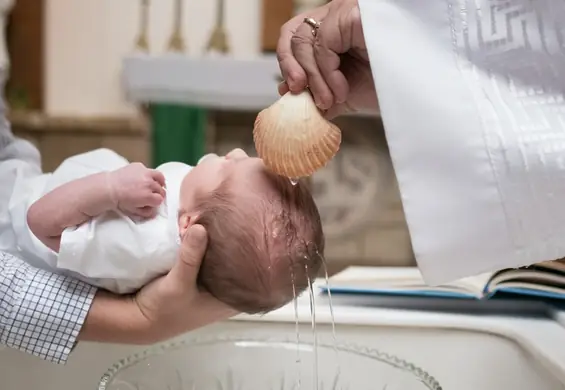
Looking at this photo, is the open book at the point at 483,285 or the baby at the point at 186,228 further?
the open book at the point at 483,285

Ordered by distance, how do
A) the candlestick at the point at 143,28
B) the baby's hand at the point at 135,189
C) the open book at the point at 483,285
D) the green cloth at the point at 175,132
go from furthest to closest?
the candlestick at the point at 143,28, the green cloth at the point at 175,132, the open book at the point at 483,285, the baby's hand at the point at 135,189

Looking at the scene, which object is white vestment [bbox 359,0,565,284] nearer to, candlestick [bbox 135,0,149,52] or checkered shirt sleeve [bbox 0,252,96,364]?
checkered shirt sleeve [bbox 0,252,96,364]

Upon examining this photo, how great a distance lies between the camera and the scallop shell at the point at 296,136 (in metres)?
0.51

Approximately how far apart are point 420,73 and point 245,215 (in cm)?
16

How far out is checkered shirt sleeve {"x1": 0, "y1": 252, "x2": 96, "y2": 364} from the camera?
585 mm

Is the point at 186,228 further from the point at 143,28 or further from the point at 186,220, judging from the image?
the point at 143,28

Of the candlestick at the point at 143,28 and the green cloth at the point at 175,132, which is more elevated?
the candlestick at the point at 143,28

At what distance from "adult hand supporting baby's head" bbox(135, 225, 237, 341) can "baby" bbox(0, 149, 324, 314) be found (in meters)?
0.01

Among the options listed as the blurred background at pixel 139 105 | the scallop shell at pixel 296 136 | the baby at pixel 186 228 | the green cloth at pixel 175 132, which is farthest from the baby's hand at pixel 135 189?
the blurred background at pixel 139 105

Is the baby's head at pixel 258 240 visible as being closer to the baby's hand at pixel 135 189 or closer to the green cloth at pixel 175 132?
the baby's hand at pixel 135 189

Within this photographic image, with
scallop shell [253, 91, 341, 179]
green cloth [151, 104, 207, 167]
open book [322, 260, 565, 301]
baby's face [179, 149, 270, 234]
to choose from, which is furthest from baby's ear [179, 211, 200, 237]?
green cloth [151, 104, 207, 167]

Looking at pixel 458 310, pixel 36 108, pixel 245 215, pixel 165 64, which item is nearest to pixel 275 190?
pixel 245 215

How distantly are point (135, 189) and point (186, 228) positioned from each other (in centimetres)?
5

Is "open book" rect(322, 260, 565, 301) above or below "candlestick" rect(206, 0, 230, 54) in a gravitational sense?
below
